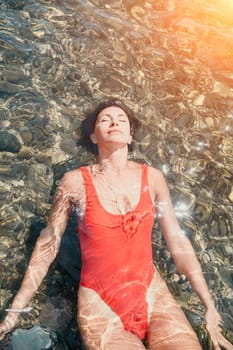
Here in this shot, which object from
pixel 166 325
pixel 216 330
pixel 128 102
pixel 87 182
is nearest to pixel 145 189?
pixel 87 182

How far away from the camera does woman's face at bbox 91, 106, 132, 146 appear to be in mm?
4938

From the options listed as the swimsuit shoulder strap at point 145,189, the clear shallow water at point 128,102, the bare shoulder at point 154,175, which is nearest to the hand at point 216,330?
the clear shallow water at point 128,102

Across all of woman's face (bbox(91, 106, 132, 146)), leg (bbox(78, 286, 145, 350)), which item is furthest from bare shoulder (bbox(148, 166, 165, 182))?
leg (bbox(78, 286, 145, 350))

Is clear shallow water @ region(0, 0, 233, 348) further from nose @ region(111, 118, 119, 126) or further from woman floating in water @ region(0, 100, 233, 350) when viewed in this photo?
nose @ region(111, 118, 119, 126)

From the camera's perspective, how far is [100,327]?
3916mm

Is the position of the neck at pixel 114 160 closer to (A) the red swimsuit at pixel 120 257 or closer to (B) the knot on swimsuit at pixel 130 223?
(A) the red swimsuit at pixel 120 257

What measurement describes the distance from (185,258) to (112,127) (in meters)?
1.61

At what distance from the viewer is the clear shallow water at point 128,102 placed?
512cm

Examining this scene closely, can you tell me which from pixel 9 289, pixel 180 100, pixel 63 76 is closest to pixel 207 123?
pixel 180 100

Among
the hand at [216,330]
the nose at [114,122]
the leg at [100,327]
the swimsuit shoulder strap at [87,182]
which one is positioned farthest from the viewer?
the nose at [114,122]

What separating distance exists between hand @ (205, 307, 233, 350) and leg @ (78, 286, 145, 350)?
2.42 feet

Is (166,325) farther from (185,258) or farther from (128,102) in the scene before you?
(128,102)

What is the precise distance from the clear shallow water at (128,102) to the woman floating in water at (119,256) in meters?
0.41

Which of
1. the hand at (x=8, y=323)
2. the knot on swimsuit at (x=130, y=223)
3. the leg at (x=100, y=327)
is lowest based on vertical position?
the hand at (x=8, y=323)
